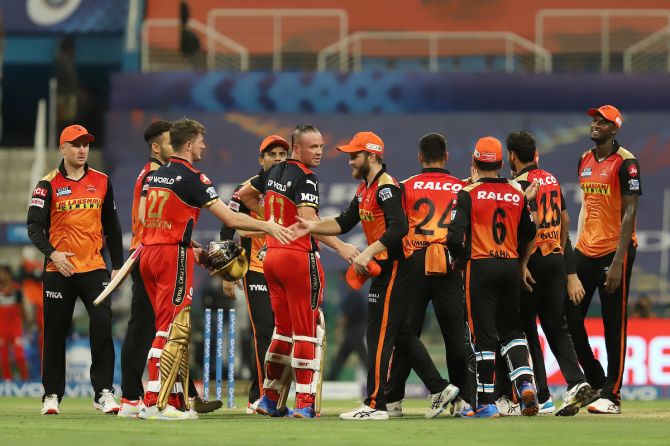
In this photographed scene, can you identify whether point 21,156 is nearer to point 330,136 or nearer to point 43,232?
point 330,136

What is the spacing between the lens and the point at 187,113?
26.2 metres

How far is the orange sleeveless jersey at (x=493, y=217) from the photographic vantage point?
11.6 meters

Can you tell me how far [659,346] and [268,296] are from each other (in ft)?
25.4

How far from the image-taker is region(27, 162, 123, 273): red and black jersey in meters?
12.4

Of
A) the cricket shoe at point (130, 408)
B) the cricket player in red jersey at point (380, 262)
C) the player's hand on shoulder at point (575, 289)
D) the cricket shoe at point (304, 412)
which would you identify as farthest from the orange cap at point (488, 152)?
the cricket shoe at point (130, 408)

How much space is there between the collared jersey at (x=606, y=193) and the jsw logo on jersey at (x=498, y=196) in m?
1.17

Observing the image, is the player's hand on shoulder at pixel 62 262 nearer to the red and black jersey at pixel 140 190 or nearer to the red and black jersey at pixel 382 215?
the red and black jersey at pixel 140 190

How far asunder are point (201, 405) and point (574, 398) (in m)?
3.32

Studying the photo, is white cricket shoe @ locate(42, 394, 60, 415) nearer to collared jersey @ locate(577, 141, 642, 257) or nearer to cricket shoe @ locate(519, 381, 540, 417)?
cricket shoe @ locate(519, 381, 540, 417)

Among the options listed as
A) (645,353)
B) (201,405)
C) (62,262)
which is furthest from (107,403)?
(645,353)

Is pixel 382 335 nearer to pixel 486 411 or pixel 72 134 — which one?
pixel 486 411

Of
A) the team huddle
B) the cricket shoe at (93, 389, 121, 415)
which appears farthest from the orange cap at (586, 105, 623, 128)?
the cricket shoe at (93, 389, 121, 415)

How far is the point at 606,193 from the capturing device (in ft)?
40.6

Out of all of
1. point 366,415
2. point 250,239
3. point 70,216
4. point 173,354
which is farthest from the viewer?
point 250,239
